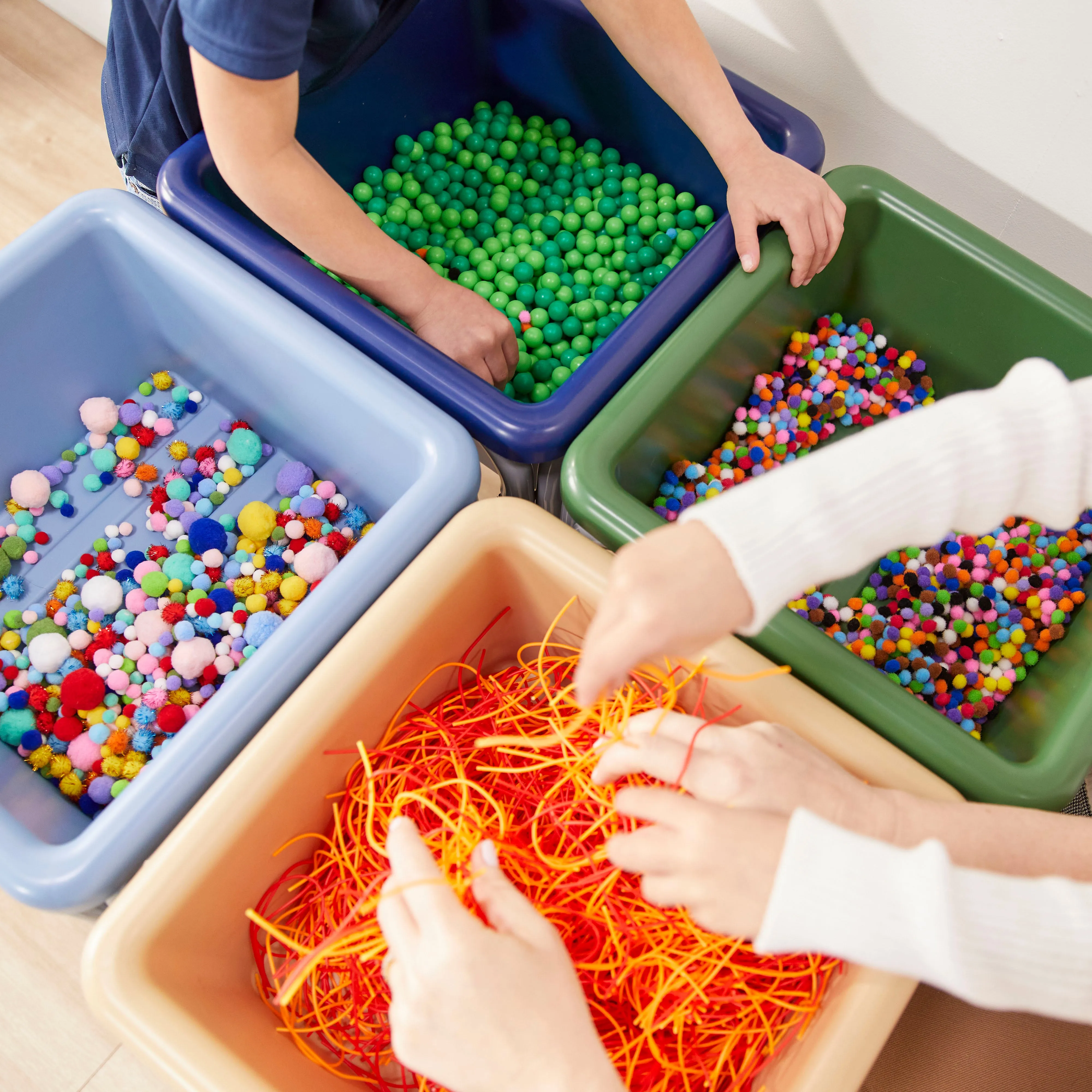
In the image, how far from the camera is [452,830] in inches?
24.8

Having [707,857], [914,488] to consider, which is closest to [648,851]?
[707,857]

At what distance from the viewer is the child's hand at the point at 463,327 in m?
0.80

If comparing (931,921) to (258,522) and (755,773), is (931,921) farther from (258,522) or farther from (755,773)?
(258,522)

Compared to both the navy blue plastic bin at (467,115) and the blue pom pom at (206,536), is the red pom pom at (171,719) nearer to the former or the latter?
the blue pom pom at (206,536)

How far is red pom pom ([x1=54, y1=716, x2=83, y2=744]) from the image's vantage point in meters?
0.80

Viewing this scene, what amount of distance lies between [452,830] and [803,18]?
2.97ft

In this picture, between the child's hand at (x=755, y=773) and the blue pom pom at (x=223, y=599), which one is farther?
the blue pom pom at (x=223, y=599)

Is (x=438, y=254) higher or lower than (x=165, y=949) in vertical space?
higher

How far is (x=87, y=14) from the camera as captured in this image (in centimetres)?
138

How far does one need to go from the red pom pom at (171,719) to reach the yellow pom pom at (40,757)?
9cm

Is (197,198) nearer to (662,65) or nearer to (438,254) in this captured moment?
(438,254)

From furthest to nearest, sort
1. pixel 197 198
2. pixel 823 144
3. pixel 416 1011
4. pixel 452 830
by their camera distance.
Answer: pixel 823 144, pixel 197 198, pixel 452 830, pixel 416 1011

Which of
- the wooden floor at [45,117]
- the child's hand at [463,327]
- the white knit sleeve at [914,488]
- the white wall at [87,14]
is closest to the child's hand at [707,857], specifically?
the white knit sleeve at [914,488]

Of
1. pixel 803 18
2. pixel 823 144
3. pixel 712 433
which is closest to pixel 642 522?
pixel 712 433
